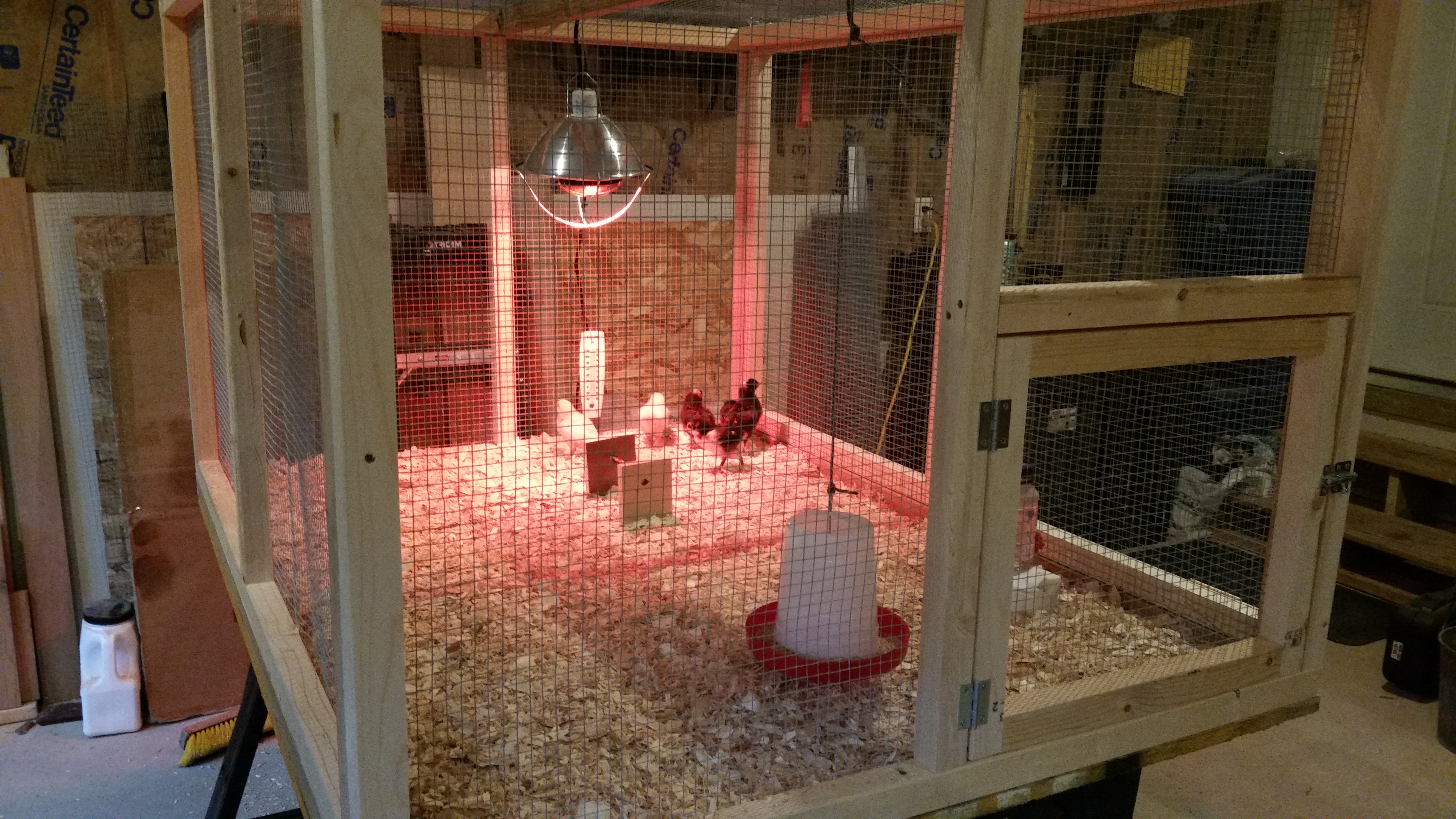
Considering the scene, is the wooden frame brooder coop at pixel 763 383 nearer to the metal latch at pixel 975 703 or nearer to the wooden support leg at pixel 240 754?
the metal latch at pixel 975 703

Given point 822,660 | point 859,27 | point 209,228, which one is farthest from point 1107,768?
point 209,228

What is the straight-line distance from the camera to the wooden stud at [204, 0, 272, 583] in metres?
1.49

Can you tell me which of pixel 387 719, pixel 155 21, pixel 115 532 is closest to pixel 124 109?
pixel 155 21

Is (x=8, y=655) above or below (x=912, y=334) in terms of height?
below

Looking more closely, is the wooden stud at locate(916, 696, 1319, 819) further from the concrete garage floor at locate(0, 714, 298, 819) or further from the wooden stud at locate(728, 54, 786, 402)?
A: the concrete garage floor at locate(0, 714, 298, 819)

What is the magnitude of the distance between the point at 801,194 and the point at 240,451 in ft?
5.17

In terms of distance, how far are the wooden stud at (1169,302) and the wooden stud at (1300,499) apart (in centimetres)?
6

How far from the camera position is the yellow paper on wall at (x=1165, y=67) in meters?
1.49

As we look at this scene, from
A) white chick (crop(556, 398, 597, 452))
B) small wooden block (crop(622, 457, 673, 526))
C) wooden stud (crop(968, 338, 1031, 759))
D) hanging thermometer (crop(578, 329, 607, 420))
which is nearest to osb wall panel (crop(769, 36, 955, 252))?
hanging thermometer (crop(578, 329, 607, 420))

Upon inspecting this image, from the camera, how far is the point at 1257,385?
1.79 metres

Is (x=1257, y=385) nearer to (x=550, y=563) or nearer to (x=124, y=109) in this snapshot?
(x=550, y=563)

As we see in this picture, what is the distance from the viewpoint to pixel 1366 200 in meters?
1.42

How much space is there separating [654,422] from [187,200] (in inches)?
42.0

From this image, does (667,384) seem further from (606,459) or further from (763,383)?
(606,459)
